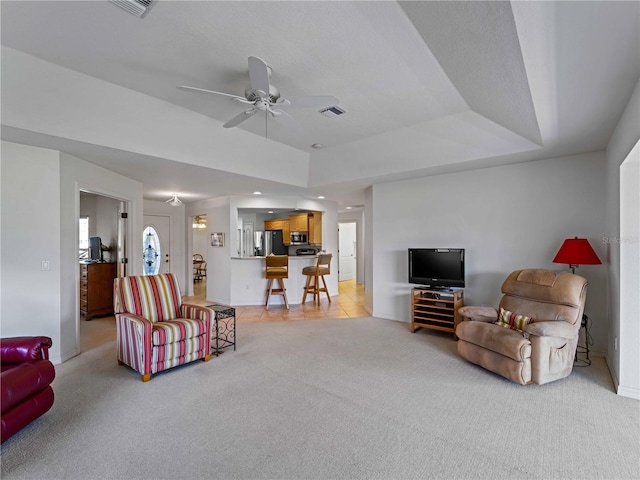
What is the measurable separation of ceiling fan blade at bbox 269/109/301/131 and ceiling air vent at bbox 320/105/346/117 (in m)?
0.54

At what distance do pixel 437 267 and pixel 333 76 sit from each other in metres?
2.97

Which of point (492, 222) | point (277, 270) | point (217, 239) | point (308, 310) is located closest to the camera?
point (492, 222)

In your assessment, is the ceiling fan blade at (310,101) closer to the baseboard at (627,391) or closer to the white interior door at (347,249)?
the baseboard at (627,391)

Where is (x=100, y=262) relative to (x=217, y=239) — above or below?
below

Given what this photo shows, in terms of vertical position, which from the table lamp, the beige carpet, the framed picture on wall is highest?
the framed picture on wall

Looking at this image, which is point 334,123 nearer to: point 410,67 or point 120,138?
point 410,67

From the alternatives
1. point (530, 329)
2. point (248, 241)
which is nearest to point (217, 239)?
point (248, 241)

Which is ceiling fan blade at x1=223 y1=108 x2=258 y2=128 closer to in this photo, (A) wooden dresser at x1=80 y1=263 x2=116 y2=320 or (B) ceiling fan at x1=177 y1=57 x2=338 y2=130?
(B) ceiling fan at x1=177 y1=57 x2=338 y2=130

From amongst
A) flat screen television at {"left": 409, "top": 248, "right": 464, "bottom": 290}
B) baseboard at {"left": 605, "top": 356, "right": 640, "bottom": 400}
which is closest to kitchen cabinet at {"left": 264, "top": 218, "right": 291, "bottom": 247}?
flat screen television at {"left": 409, "top": 248, "right": 464, "bottom": 290}

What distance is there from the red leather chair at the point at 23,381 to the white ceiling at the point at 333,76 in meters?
1.90

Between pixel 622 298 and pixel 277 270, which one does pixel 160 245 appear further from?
pixel 622 298

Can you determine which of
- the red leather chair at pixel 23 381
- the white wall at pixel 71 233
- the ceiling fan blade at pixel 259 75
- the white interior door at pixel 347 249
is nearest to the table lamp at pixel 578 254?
the ceiling fan blade at pixel 259 75

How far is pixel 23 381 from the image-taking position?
206 cm

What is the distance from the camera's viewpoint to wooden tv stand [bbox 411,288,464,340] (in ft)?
13.5
